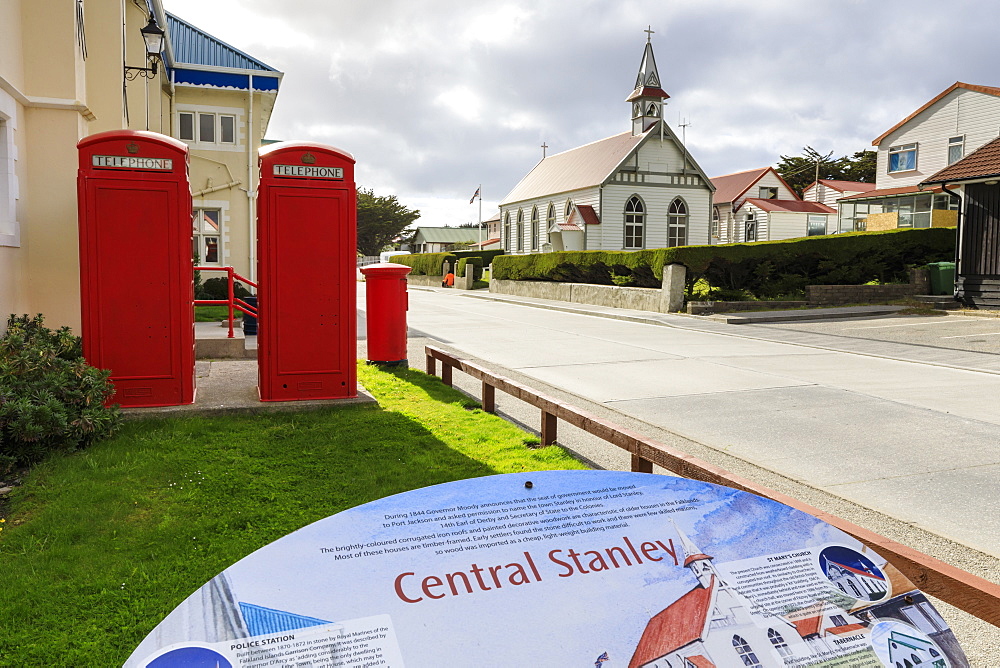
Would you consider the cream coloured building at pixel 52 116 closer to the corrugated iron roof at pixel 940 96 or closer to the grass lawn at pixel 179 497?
the grass lawn at pixel 179 497

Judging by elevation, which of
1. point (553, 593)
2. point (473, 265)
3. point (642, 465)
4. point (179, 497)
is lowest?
point (179, 497)

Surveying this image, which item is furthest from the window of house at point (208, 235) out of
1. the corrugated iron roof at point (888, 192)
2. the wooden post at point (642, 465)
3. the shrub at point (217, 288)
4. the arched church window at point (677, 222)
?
the corrugated iron roof at point (888, 192)

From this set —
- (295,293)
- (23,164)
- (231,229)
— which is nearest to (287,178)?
(295,293)

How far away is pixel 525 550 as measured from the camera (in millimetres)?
1888

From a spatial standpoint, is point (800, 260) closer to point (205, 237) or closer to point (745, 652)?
point (205, 237)

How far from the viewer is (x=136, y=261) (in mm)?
6977

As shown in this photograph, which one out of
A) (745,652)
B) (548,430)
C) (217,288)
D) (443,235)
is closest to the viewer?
(745,652)

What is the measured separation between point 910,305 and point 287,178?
798 inches

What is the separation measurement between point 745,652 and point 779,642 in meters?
0.09

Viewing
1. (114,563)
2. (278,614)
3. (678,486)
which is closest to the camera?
(278,614)

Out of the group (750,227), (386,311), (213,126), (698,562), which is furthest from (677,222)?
(698,562)

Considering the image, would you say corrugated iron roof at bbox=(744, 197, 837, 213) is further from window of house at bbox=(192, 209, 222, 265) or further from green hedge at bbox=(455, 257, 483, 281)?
window of house at bbox=(192, 209, 222, 265)

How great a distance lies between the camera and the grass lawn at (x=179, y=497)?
11.2 feet

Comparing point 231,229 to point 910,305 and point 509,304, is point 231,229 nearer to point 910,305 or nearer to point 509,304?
point 509,304
